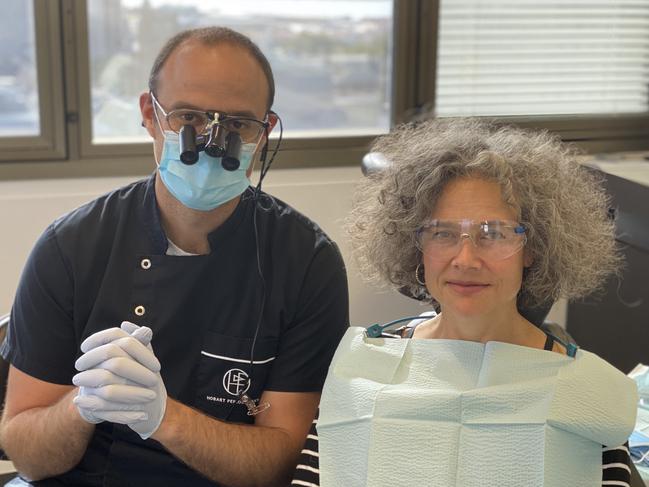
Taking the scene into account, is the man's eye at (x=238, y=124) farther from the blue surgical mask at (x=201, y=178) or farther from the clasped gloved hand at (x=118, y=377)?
the clasped gloved hand at (x=118, y=377)

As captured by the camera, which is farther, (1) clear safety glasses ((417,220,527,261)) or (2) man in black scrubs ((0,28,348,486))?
(2) man in black scrubs ((0,28,348,486))

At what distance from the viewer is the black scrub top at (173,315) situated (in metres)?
1.70

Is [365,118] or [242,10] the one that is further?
[365,118]

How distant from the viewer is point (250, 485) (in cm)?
165

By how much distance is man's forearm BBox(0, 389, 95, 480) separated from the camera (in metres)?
1.62

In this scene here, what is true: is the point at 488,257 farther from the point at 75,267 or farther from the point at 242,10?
the point at 242,10

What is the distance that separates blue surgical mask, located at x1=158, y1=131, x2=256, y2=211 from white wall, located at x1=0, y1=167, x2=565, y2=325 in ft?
3.07

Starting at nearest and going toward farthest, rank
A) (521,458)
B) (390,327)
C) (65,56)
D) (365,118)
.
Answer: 1. (521,458)
2. (390,327)
3. (65,56)
4. (365,118)

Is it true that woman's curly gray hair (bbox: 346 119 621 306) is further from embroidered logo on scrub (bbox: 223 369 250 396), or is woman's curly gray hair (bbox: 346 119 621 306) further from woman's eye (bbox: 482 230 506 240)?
embroidered logo on scrub (bbox: 223 369 250 396)

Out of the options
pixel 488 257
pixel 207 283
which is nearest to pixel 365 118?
pixel 207 283

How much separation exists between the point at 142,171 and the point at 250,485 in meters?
1.53

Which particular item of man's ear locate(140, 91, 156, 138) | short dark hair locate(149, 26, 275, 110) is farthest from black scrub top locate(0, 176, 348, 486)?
short dark hair locate(149, 26, 275, 110)

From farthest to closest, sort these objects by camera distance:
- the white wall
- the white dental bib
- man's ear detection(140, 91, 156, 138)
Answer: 1. the white wall
2. man's ear detection(140, 91, 156, 138)
3. the white dental bib

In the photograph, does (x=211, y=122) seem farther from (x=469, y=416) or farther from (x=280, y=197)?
(x=280, y=197)
